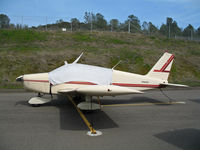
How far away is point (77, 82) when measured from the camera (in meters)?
6.96

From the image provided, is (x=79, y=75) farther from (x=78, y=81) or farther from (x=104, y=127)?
(x=104, y=127)

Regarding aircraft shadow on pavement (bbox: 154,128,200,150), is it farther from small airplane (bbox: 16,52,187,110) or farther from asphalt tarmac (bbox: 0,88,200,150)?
small airplane (bbox: 16,52,187,110)

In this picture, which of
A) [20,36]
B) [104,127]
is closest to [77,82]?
[104,127]

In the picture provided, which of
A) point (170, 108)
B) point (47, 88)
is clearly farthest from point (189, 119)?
point (47, 88)

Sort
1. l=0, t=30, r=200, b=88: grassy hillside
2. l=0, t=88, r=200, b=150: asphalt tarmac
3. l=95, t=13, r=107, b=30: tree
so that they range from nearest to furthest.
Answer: l=0, t=88, r=200, b=150: asphalt tarmac
l=0, t=30, r=200, b=88: grassy hillside
l=95, t=13, r=107, b=30: tree

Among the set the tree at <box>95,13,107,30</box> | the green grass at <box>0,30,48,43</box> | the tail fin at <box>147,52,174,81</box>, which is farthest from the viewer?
the tree at <box>95,13,107,30</box>

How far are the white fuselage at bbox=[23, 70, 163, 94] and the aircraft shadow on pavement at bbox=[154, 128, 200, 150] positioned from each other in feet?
10.4

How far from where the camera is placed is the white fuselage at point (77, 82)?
22.9ft

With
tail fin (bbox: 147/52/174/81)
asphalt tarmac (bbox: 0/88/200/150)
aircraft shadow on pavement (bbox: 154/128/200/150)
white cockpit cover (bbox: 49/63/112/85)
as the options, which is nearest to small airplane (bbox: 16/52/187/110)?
white cockpit cover (bbox: 49/63/112/85)

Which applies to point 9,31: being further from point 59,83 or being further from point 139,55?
point 59,83

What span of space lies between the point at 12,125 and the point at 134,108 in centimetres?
481

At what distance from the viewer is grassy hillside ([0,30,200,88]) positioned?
17.2m

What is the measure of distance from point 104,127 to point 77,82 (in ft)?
7.16

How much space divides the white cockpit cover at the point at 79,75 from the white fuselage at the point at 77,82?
7.1 inches
